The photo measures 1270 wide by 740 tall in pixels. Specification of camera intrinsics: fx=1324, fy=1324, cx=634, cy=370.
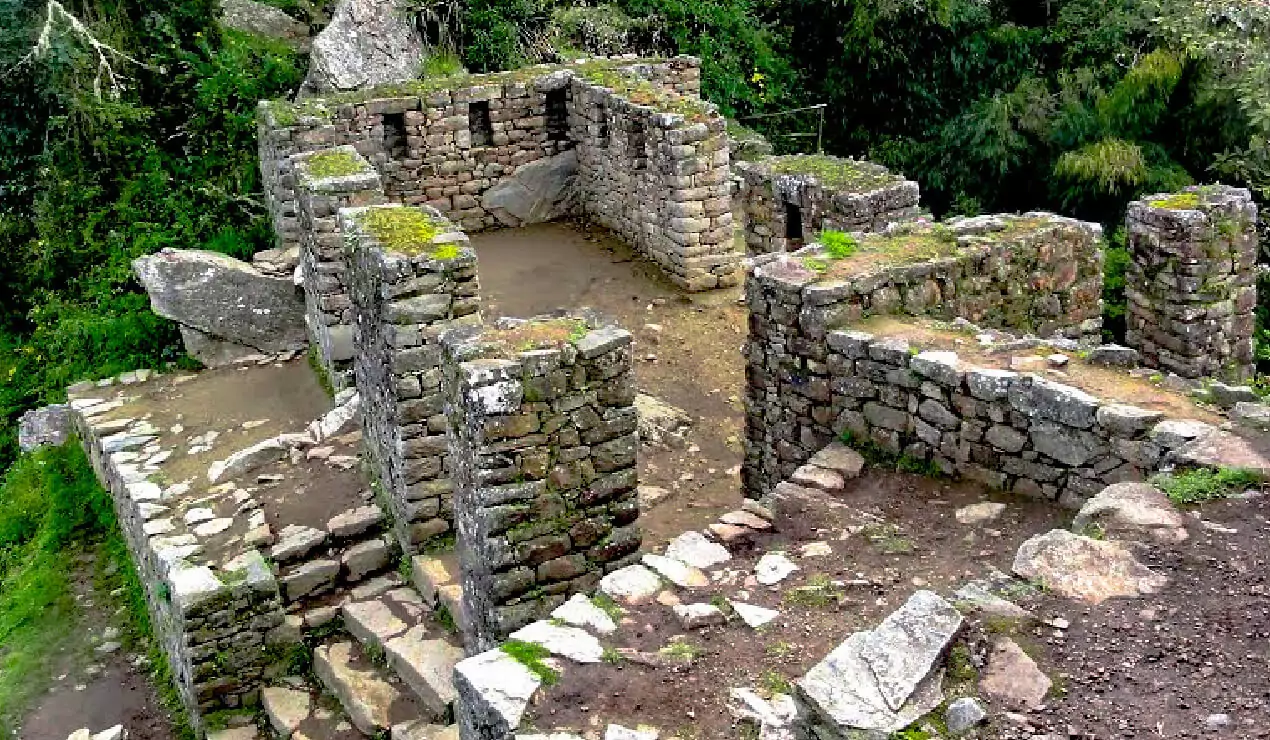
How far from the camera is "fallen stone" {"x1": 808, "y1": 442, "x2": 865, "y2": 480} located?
7066mm

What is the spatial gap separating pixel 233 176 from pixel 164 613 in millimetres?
6663

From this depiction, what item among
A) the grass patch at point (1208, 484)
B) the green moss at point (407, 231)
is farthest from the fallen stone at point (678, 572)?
the green moss at point (407, 231)

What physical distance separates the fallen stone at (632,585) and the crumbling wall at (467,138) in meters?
9.25

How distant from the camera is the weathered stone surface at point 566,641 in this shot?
521cm

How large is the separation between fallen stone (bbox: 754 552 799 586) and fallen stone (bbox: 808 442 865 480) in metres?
1.16

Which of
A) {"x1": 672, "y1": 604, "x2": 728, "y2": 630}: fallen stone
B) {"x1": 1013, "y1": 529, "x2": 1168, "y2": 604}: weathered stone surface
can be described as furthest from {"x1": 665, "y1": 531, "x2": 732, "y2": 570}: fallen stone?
{"x1": 1013, "y1": 529, "x2": 1168, "y2": 604}: weathered stone surface

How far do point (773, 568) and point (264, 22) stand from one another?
13.6 meters

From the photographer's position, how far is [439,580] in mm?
8312

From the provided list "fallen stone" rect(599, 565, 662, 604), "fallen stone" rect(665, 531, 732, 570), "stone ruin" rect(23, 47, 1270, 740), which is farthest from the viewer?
"fallen stone" rect(665, 531, 732, 570)

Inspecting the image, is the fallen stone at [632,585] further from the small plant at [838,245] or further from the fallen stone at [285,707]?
the fallen stone at [285,707]

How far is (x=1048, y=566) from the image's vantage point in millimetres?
5000

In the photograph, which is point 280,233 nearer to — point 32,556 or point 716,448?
point 32,556

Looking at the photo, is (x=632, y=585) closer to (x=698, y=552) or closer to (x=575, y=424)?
(x=698, y=552)

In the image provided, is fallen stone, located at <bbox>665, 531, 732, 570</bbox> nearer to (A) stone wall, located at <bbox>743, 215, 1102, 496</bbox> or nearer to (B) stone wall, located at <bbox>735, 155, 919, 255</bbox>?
(A) stone wall, located at <bbox>743, 215, 1102, 496</bbox>
